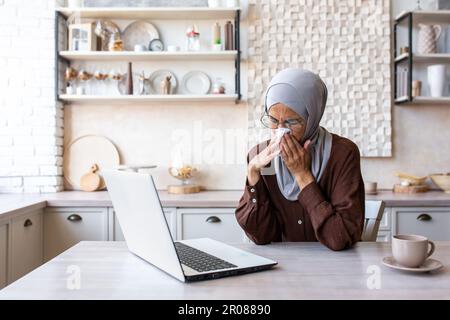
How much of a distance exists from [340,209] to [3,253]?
174 cm

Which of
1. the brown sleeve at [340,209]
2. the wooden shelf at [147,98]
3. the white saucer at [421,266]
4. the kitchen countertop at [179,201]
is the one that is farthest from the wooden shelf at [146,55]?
the white saucer at [421,266]

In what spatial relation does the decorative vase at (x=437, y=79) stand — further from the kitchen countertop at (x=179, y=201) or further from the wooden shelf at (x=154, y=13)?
the wooden shelf at (x=154, y=13)

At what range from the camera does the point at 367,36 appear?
10.4 ft

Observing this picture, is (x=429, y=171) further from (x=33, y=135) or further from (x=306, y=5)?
(x=33, y=135)

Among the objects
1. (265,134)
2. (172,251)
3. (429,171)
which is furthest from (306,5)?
(172,251)

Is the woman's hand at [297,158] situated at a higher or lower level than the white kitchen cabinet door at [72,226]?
higher

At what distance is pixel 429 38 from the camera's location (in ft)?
10.2

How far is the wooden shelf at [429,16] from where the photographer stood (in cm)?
304

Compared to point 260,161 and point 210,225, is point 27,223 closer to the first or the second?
point 210,225

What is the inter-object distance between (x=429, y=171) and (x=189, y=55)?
1962mm

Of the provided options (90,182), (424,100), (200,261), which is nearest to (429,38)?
(424,100)

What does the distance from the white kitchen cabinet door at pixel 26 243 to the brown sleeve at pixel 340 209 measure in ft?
5.46

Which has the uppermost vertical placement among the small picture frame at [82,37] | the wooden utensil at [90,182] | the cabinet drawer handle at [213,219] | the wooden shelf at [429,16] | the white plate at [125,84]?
the wooden shelf at [429,16]

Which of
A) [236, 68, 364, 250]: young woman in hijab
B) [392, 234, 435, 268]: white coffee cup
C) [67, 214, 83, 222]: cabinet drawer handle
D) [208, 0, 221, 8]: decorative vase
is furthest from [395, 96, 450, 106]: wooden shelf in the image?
[67, 214, 83, 222]: cabinet drawer handle
